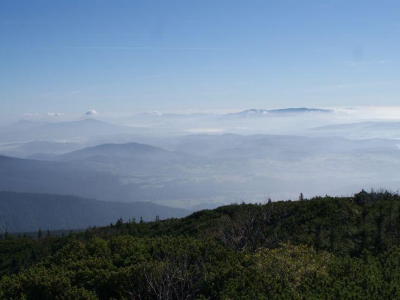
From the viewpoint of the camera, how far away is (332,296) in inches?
532

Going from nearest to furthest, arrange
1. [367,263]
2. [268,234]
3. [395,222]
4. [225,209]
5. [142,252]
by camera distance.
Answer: [367,263] → [142,252] → [395,222] → [268,234] → [225,209]

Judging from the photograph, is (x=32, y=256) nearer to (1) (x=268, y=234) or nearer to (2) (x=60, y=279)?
(1) (x=268, y=234)

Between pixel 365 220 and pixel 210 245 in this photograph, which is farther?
pixel 365 220

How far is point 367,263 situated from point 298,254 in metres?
2.54

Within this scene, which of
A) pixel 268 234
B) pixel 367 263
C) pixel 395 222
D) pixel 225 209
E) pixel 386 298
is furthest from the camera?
pixel 225 209

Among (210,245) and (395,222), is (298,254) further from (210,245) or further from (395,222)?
(395,222)

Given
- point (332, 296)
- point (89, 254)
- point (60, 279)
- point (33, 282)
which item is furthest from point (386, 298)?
point (89, 254)

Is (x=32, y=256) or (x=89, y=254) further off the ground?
(x=89, y=254)

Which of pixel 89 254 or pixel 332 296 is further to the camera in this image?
pixel 89 254

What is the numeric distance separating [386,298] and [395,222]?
13.7m

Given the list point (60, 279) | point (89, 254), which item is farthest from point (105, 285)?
point (89, 254)

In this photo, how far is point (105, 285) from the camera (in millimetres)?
18266

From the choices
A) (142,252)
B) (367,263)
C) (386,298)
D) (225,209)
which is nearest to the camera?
(386,298)

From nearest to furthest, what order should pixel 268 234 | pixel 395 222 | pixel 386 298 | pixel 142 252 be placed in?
pixel 386 298 < pixel 142 252 < pixel 395 222 < pixel 268 234
